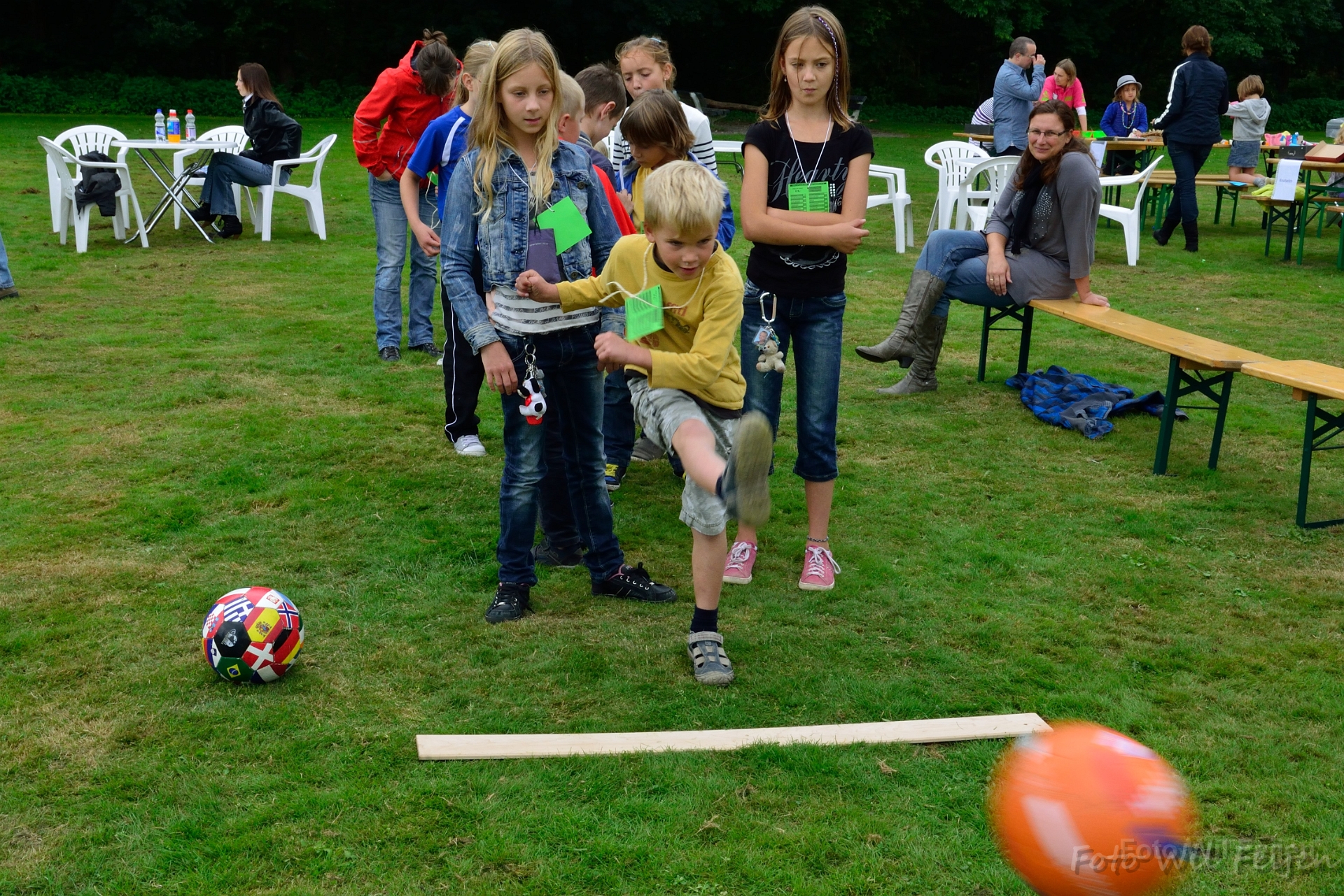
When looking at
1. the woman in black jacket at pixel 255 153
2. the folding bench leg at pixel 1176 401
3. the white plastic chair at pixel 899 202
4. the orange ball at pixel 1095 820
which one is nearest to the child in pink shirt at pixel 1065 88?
the white plastic chair at pixel 899 202

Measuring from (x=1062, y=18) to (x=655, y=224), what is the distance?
3452 centimetres

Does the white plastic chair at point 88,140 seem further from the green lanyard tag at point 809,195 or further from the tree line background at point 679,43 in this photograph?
the tree line background at point 679,43

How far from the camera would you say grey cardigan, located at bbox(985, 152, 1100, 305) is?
6336 mm

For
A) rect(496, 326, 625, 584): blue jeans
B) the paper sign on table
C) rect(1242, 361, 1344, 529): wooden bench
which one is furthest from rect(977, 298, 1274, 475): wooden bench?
the paper sign on table

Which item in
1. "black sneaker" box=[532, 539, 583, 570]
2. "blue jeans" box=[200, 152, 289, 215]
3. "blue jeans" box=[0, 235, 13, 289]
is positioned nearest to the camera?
"black sneaker" box=[532, 539, 583, 570]

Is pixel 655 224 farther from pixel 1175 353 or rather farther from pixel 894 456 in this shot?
pixel 1175 353

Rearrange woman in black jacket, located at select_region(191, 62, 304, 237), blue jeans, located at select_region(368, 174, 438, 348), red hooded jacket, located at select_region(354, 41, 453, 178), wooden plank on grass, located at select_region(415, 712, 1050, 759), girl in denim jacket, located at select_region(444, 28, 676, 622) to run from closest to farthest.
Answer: wooden plank on grass, located at select_region(415, 712, 1050, 759)
girl in denim jacket, located at select_region(444, 28, 676, 622)
red hooded jacket, located at select_region(354, 41, 453, 178)
blue jeans, located at select_region(368, 174, 438, 348)
woman in black jacket, located at select_region(191, 62, 304, 237)

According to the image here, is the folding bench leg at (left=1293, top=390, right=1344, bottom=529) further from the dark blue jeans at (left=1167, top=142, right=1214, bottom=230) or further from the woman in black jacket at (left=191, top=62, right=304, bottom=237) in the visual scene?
the woman in black jacket at (left=191, top=62, right=304, bottom=237)

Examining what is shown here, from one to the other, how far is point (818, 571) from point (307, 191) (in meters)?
9.39

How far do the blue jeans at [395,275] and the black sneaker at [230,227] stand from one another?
5.30m

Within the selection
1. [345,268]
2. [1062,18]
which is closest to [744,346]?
[345,268]

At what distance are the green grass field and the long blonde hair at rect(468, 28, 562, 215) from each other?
1.54m

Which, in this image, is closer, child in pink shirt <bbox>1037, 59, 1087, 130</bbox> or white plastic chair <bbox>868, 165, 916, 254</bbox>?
white plastic chair <bbox>868, 165, 916, 254</bbox>

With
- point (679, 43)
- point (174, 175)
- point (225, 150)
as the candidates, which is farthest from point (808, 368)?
point (679, 43)
